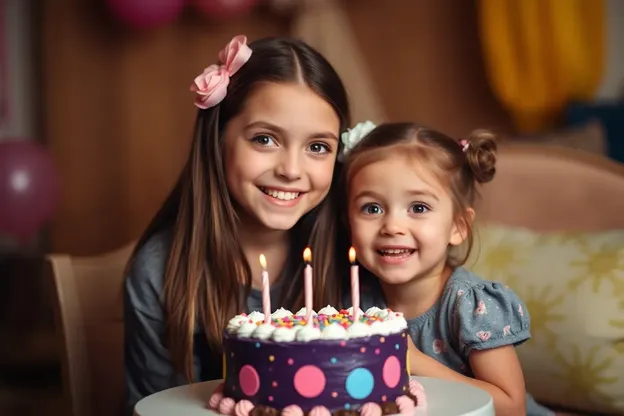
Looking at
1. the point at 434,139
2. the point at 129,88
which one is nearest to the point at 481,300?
the point at 434,139

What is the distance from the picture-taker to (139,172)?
16.2 ft

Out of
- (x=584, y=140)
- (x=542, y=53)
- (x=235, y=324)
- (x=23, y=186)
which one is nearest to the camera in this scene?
(x=235, y=324)

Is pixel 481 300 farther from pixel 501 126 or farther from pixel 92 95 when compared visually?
pixel 92 95

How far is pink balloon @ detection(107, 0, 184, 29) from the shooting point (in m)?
4.46

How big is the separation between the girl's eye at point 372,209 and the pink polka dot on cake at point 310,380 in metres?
0.57

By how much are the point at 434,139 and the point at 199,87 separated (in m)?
0.52

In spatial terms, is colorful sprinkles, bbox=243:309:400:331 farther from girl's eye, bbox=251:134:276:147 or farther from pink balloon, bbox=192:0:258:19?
pink balloon, bbox=192:0:258:19

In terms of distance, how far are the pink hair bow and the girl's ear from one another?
1.90 ft

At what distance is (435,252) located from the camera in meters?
1.99

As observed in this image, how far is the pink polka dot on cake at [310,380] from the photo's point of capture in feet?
4.91

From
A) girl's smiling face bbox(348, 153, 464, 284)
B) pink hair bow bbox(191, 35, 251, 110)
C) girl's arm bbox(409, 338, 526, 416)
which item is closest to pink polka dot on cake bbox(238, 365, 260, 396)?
girl's arm bbox(409, 338, 526, 416)

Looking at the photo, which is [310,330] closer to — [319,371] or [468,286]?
[319,371]

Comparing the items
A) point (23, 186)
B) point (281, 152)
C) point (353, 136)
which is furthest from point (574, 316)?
point (23, 186)

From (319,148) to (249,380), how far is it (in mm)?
708
